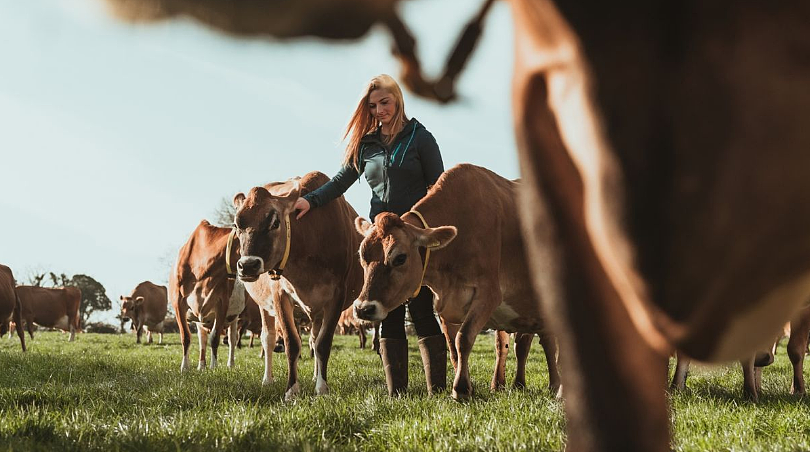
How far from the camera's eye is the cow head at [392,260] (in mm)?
4812

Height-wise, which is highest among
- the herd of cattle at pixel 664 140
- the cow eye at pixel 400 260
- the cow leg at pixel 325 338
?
the cow eye at pixel 400 260

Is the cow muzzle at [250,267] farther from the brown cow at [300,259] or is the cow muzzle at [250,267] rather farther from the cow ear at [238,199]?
the cow ear at [238,199]

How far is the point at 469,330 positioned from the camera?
496cm

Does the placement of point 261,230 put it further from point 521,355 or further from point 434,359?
point 521,355

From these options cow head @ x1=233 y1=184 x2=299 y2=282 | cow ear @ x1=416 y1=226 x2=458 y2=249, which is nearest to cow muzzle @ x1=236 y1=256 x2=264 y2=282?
cow head @ x1=233 y1=184 x2=299 y2=282

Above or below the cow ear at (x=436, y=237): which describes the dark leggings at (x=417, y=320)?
below

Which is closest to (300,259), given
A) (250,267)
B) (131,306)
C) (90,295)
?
(250,267)

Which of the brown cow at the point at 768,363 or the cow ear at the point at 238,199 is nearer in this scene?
the brown cow at the point at 768,363

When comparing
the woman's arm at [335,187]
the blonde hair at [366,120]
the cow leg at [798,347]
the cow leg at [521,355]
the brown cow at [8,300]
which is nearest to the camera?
the blonde hair at [366,120]

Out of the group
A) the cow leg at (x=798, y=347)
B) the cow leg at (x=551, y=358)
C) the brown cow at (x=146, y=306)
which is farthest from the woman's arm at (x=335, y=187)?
the brown cow at (x=146, y=306)

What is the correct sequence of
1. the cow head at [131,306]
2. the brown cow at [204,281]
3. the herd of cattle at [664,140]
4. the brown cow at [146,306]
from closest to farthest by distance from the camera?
the herd of cattle at [664,140], the brown cow at [204,281], the cow head at [131,306], the brown cow at [146,306]

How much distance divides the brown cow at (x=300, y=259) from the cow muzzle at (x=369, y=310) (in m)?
1.28

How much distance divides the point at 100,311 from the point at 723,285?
74124 millimetres

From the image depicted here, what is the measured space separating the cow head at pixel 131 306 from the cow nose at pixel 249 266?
26912mm
